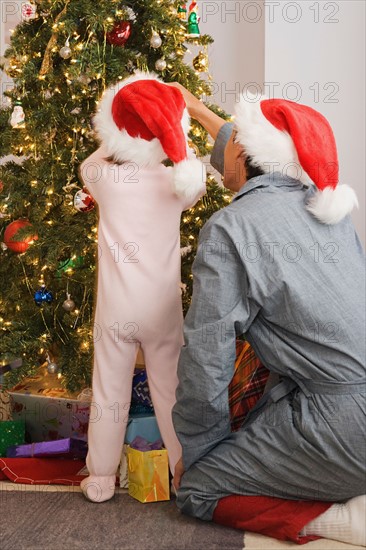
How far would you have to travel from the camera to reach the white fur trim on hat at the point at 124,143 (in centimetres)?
205

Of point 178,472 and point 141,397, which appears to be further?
point 141,397

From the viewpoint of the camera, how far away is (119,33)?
2477mm

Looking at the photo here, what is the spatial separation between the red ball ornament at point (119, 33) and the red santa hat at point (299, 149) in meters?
0.71

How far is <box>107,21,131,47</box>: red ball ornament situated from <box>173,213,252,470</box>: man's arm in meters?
0.93

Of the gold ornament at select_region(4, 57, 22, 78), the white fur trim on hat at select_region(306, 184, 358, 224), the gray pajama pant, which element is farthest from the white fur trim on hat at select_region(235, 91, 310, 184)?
the gold ornament at select_region(4, 57, 22, 78)

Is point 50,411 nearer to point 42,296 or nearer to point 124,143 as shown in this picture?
point 42,296

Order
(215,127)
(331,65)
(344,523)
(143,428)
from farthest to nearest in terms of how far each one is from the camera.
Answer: (331,65)
(143,428)
(215,127)
(344,523)

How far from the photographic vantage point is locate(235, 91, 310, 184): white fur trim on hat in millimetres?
1927

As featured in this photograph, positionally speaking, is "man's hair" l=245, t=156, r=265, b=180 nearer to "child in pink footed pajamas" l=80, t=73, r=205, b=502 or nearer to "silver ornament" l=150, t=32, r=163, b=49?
"child in pink footed pajamas" l=80, t=73, r=205, b=502

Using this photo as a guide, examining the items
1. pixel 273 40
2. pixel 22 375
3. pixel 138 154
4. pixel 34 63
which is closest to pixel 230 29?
pixel 273 40

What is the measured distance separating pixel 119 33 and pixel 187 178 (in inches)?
30.8

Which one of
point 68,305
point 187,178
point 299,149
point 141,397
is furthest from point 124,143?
point 141,397

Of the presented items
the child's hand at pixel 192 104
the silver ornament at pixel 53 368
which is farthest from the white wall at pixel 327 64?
the silver ornament at pixel 53 368

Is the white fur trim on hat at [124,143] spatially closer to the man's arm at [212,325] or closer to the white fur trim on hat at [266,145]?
the white fur trim on hat at [266,145]
